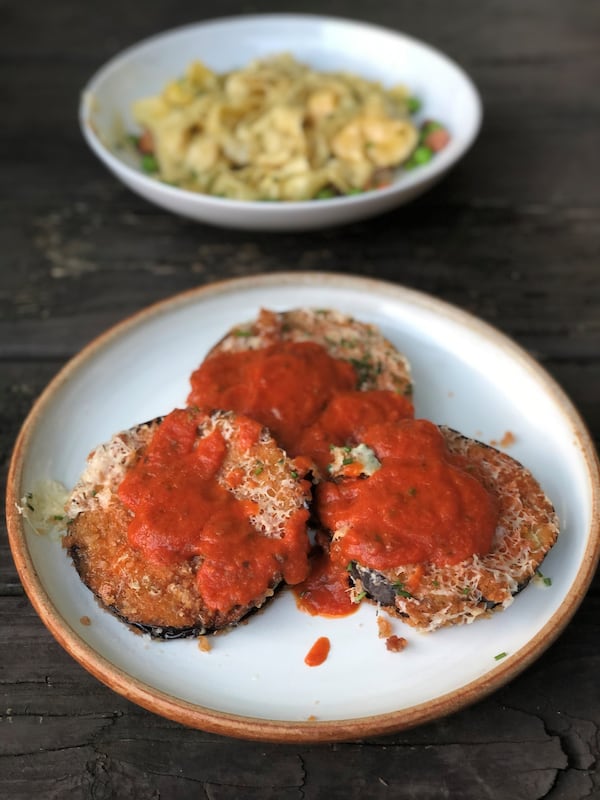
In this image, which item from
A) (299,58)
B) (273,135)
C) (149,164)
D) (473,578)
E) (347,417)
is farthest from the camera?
(299,58)

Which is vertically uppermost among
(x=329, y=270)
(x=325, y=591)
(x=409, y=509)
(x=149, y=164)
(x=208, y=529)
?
(x=409, y=509)

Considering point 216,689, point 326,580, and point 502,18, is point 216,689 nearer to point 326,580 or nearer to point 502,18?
point 326,580

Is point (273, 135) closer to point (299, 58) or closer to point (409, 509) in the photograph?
point (299, 58)

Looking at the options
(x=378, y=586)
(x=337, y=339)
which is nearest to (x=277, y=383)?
(x=337, y=339)

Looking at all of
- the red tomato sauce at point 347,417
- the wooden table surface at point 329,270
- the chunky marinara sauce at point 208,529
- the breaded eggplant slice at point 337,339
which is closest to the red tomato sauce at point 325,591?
the chunky marinara sauce at point 208,529

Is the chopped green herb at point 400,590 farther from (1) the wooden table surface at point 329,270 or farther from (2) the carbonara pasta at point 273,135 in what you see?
(2) the carbonara pasta at point 273,135

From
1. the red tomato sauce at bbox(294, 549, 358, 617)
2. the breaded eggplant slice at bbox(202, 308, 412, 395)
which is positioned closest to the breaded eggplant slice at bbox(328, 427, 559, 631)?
the red tomato sauce at bbox(294, 549, 358, 617)
